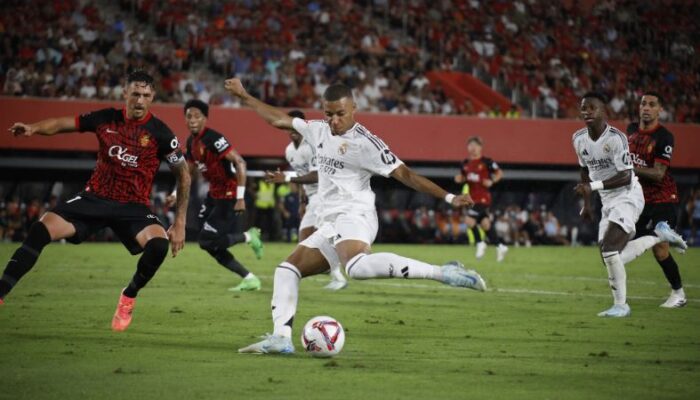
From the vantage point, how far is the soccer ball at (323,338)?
8.73 meters

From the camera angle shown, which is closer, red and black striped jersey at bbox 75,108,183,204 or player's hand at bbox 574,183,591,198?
red and black striped jersey at bbox 75,108,183,204

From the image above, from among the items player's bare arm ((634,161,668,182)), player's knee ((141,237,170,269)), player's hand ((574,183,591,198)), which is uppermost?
player's bare arm ((634,161,668,182))

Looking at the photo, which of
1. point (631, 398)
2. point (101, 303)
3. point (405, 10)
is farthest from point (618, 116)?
point (631, 398)

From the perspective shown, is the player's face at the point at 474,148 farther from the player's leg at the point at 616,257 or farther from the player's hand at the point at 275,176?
the player's hand at the point at 275,176

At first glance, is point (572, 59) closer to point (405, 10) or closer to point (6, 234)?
point (405, 10)

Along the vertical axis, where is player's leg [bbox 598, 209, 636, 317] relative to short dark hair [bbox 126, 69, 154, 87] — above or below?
below

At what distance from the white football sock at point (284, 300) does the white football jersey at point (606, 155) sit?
5.18m

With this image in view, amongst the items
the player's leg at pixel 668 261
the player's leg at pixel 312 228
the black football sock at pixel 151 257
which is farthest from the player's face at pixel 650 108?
the black football sock at pixel 151 257

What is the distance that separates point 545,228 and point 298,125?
29.4 metres

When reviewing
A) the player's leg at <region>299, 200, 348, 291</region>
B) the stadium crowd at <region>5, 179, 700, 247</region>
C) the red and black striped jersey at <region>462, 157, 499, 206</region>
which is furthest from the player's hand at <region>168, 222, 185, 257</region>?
the stadium crowd at <region>5, 179, 700, 247</region>

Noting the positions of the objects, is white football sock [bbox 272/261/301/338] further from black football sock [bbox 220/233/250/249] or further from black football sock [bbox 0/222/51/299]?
black football sock [bbox 220/233/250/249]

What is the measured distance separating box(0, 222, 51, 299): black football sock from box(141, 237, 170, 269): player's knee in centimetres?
92

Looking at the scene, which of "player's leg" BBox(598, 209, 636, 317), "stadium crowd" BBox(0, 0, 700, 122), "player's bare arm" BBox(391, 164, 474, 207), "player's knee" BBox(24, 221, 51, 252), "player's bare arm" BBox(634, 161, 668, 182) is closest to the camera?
"player's bare arm" BBox(391, 164, 474, 207)

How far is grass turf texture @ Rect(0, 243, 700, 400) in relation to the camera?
725 centimetres
